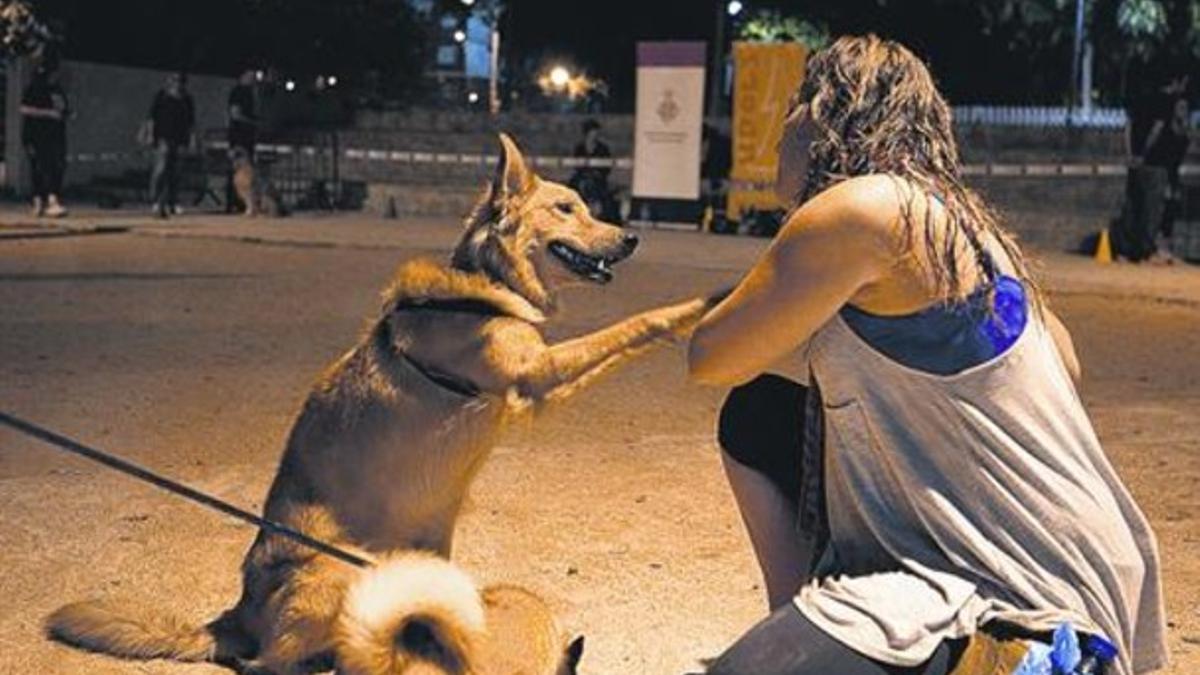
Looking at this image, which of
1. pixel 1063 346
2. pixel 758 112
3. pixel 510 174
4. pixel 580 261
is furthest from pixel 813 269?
pixel 758 112

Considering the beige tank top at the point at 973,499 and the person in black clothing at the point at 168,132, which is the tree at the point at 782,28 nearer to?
the person in black clothing at the point at 168,132

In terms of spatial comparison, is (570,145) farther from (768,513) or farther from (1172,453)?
(768,513)

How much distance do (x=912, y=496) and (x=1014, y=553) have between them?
187mm

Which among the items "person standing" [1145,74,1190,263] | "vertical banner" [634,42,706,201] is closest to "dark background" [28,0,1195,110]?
"vertical banner" [634,42,706,201]

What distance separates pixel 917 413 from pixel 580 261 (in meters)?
2.08

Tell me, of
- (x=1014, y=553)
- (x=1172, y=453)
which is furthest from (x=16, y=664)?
(x=1172, y=453)

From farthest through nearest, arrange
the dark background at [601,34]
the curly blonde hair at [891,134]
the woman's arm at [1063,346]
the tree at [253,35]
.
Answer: the tree at [253,35], the dark background at [601,34], the woman's arm at [1063,346], the curly blonde hair at [891,134]

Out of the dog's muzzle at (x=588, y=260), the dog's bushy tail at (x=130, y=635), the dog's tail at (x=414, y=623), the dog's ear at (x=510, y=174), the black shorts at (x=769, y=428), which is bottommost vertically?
the dog's bushy tail at (x=130, y=635)

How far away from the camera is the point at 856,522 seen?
8.75ft

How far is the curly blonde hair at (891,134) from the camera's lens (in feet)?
8.59

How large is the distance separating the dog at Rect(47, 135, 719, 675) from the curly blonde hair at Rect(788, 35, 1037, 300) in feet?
3.93

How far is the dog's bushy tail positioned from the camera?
3.87m

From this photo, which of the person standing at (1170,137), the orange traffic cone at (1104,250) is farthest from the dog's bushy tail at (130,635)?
the orange traffic cone at (1104,250)

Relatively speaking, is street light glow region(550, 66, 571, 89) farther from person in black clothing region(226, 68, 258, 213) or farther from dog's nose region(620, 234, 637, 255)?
dog's nose region(620, 234, 637, 255)
